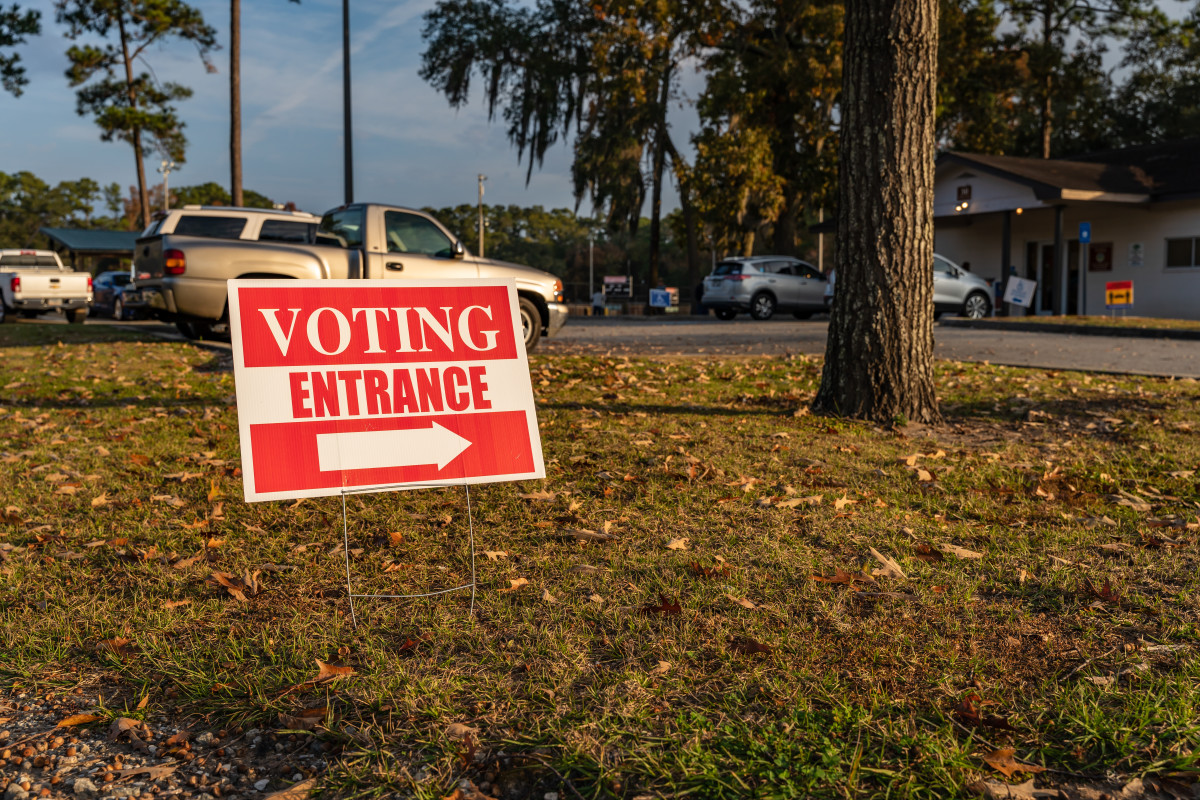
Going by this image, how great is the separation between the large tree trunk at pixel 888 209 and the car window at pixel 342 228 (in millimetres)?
7582

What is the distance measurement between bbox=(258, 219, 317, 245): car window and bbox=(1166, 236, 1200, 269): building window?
22767 mm

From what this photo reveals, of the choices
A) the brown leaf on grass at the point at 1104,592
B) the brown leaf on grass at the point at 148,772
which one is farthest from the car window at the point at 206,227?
the brown leaf on grass at the point at 1104,592

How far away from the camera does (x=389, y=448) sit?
3.36 meters

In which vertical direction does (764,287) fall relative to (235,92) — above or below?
below

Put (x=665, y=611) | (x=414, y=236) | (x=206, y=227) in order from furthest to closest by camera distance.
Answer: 1. (x=206, y=227)
2. (x=414, y=236)
3. (x=665, y=611)

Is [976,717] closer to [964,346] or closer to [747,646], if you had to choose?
[747,646]

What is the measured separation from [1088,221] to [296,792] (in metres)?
29.8

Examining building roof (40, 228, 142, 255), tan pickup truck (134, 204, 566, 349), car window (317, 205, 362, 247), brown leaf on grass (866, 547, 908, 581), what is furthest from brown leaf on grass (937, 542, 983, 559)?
building roof (40, 228, 142, 255)

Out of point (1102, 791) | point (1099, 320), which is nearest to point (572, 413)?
point (1102, 791)

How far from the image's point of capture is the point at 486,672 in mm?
2857

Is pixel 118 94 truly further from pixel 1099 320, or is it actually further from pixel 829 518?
pixel 829 518

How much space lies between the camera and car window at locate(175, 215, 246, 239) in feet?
45.5

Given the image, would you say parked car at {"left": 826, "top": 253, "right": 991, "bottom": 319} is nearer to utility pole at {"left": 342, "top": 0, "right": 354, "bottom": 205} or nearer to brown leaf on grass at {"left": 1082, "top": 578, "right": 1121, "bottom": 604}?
utility pole at {"left": 342, "top": 0, "right": 354, "bottom": 205}

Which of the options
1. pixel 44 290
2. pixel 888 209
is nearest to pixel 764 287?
pixel 888 209
